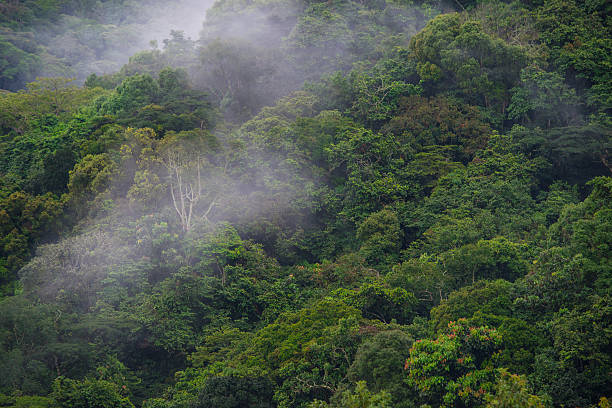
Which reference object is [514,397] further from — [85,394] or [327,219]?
[327,219]

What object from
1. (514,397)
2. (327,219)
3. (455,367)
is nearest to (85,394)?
(455,367)

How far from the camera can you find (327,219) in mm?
23641

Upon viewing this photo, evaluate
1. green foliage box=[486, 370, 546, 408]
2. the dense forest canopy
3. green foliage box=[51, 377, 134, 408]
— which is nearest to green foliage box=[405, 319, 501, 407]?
the dense forest canopy

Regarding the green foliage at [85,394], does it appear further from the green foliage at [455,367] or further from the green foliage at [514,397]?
the green foliage at [514,397]

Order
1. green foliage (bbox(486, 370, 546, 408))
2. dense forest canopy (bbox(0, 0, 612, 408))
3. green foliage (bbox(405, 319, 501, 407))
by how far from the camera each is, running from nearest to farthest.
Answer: green foliage (bbox(486, 370, 546, 408)), green foliage (bbox(405, 319, 501, 407)), dense forest canopy (bbox(0, 0, 612, 408))

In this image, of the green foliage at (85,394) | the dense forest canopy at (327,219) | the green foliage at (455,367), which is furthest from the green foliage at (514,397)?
the green foliage at (85,394)

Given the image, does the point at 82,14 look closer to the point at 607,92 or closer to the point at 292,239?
the point at 292,239

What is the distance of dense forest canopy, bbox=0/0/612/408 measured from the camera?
40.7 ft

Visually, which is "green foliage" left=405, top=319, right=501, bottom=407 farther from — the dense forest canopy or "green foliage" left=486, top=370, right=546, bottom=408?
"green foliage" left=486, top=370, right=546, bottom=408

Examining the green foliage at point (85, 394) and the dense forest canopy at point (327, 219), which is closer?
the dense forest canopy at point (327, 219)

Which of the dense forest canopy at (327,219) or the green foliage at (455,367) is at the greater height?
the dense forest canopy at (327,219)

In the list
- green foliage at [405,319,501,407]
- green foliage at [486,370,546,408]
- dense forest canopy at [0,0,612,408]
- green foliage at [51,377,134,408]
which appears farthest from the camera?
green foliage at [51,377,134,408]

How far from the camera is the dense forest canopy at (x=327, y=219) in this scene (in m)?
12.4

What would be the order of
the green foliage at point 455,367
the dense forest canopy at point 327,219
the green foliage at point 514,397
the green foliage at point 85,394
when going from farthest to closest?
the green foliage at point 85,394, the dense forest canopy at point 327,219, the green foliage at point 455,367, the green foliage at point 514,397
